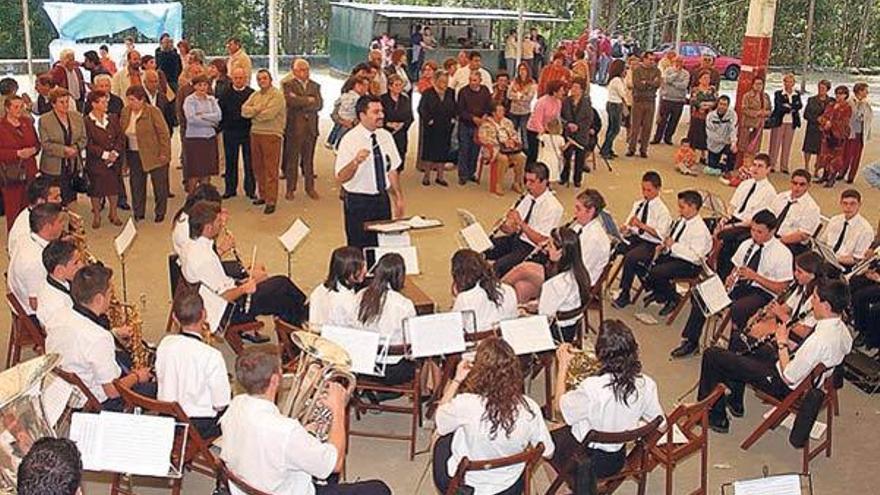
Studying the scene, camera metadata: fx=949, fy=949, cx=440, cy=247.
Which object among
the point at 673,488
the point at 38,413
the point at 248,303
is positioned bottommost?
the point at 673,488

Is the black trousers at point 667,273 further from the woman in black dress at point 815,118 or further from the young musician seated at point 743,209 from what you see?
the woman in black dress at point 815,118

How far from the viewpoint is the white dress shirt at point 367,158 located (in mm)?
7535

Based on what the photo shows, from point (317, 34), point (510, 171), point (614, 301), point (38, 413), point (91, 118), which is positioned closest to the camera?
point (38, 413)

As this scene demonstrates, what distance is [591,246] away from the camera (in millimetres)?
6941

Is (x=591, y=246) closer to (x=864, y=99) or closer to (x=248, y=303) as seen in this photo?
(x=248, y=303)

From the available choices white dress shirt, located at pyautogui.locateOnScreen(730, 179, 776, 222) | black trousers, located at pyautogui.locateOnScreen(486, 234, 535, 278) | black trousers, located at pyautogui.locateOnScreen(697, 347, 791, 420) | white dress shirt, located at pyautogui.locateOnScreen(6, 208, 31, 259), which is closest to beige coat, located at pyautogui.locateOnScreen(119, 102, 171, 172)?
white dress shirt, located at pyautogui.locateOnScreen(6, 208, 31, 259)

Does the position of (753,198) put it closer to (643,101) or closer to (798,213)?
(798,213)

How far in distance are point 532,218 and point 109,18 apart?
13.5m

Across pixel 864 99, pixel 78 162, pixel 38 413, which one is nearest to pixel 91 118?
pixel 78 162

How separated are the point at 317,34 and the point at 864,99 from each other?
16.2m

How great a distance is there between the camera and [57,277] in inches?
215

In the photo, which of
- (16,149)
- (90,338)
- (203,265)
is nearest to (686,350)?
(203,265)

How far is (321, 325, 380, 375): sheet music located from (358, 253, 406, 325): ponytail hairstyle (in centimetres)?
57

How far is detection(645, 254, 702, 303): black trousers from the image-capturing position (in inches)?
302
